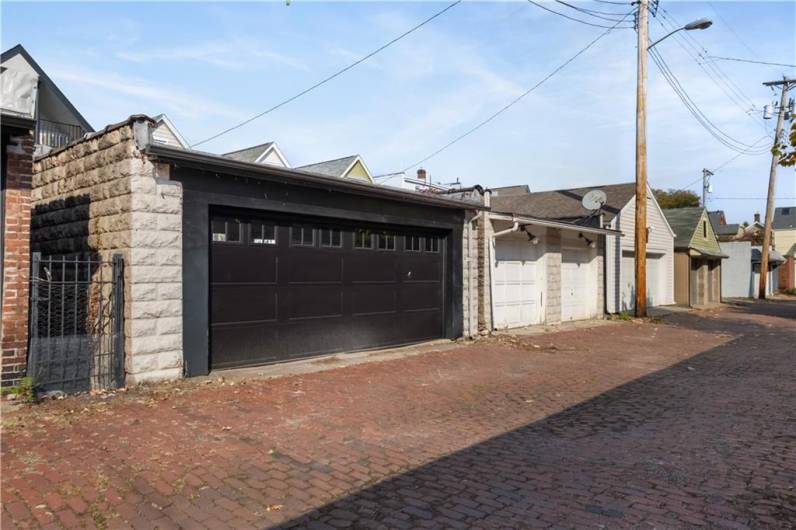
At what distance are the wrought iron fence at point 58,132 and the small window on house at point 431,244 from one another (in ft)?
38.9

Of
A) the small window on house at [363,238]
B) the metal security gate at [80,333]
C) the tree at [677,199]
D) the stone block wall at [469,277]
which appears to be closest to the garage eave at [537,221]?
the stone block wall at [469,277]

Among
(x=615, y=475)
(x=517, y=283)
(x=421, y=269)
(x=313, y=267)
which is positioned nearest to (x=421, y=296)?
(x=421, y=269)

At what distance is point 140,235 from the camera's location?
287 inches

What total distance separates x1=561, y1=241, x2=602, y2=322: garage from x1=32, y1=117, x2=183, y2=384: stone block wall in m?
12.6

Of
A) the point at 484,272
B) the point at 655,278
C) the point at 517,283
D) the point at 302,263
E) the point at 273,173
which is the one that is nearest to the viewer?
the point at 273,173

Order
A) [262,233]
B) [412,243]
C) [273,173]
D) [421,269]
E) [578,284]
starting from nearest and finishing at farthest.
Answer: [273,173], [262,233], [412,243], [421,269], [578,284]

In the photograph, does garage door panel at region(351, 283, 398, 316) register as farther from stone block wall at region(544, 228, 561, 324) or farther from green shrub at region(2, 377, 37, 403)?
stone block wall at region(544, 228, 561, 324)

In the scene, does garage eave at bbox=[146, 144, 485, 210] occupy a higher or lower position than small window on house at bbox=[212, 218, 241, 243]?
higher

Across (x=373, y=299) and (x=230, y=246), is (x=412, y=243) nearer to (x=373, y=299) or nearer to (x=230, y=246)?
(x=373, y=299)

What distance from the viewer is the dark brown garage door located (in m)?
8.45

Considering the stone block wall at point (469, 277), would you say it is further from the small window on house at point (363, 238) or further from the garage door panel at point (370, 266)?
the small window on house at point (363, 238)

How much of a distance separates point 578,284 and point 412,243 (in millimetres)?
8679

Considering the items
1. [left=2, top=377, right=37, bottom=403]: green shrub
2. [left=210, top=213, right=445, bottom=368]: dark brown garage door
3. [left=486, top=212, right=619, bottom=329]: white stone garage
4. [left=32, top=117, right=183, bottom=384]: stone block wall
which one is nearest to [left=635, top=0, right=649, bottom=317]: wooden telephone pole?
[left=486, top=212, right=619, bottom=329]: white stone garage

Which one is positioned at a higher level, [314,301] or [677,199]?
[677,199]
